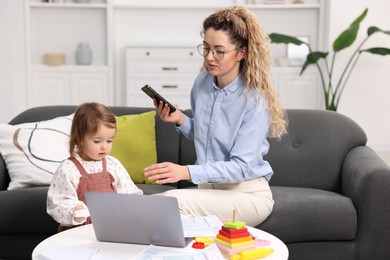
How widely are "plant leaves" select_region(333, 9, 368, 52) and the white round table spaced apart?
390 centimetres

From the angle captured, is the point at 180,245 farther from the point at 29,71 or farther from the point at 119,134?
the point at 29,71

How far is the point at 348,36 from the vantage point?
5707 mm

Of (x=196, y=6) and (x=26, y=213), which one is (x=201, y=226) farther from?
(x=196, y=6)

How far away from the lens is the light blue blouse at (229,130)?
253 centimetres

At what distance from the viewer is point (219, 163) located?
2498 millimetres

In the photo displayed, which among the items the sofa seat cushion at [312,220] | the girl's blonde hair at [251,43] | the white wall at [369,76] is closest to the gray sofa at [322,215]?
the sofa seat cushion at [312,220]

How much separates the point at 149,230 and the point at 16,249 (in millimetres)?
1291

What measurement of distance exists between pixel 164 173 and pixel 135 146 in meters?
1.14

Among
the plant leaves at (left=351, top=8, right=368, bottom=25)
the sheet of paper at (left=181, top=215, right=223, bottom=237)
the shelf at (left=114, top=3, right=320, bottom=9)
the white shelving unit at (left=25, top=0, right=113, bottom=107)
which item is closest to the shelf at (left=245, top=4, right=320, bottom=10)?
the shelf at (left=114, top=3, right=320, bottom=9)

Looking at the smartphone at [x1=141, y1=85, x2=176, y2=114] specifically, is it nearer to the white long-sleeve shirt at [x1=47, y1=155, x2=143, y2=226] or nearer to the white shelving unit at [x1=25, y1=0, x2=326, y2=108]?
the white long-sleeve shirt at [x1=47, y1=155, x2=143, y2=226]

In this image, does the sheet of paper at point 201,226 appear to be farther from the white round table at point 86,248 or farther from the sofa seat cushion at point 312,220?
the sofa seat cushion at point 312,220

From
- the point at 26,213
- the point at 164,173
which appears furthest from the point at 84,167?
the point at 26,213

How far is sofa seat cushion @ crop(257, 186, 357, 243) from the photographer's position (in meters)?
2.87

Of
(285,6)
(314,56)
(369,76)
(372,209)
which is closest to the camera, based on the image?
(372,209)
